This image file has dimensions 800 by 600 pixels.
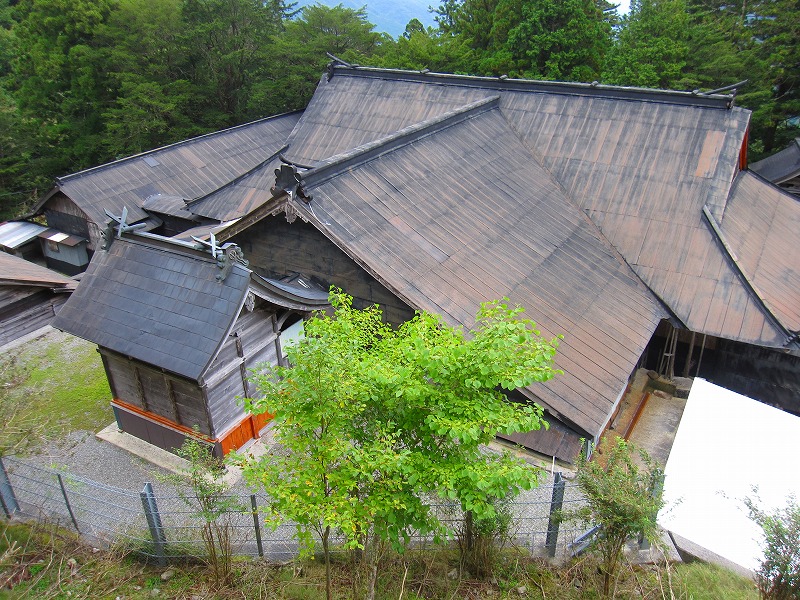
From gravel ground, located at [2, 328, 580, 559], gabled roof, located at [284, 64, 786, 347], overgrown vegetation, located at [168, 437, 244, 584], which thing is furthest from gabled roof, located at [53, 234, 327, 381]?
gabled roof, located at [284, 64, 786, 347]

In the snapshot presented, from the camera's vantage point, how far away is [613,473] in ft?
25.6

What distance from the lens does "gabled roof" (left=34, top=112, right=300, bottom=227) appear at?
23.1 metres

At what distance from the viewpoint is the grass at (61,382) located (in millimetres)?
13398

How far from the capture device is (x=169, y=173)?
25328 mm

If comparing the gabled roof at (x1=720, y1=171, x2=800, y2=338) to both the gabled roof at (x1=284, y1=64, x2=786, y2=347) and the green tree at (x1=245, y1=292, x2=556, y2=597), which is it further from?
the green tree at (x1=245, y1=292, x2=556, y2=597)

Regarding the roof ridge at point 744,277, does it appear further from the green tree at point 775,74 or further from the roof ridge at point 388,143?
the green tree at point 775,74

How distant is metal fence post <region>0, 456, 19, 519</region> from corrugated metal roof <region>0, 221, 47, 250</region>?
20457 mm

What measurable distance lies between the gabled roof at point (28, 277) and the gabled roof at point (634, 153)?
9609 mm

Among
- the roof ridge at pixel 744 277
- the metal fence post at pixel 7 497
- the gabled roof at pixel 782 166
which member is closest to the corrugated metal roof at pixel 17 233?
the metal fence post at pixel 7 497

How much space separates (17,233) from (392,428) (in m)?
27.9

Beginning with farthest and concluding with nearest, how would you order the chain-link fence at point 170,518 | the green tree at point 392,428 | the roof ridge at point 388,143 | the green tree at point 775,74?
the green tree at point 775,74
the roof ridge at point 388,143
the chain-link fence at point 170,518
the green tree at point 392,428

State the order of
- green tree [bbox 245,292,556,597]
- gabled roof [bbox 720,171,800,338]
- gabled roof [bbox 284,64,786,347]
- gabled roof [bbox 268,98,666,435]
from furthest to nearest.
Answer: gabled roof [bbox 284,64,786,347] → gabled roof [bbox 720,171,800,338] → gabled roof [bbox 268,98,666,435] → green tree [bbox 245,292,556,597]

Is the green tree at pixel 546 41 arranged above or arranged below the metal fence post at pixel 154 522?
above

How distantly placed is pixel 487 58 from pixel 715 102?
18948 millimetres
